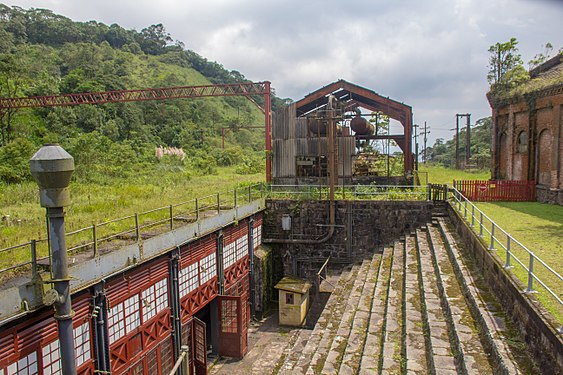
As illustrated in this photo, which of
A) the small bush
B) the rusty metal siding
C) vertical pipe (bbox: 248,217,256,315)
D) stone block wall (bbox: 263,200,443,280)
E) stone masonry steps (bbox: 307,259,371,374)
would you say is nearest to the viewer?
stone masonry steps (bbox: 307,259,371,374)

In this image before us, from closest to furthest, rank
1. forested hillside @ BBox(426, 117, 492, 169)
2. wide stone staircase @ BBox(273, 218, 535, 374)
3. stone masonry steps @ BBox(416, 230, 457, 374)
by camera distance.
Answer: wide stone staircase @ BBox(273, 218, 535, 374) < stone masonry steps @ BBox(416, 230, 457, 374) < forested hillside @ BBox(426, 117, 492, 169)

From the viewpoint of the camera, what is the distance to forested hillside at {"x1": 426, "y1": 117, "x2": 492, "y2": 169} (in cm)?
4618

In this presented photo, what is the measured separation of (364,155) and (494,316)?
772 inches

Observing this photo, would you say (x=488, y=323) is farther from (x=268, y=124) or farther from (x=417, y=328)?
(x=268, y=124)

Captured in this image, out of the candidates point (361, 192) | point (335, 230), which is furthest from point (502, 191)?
point (335, 230)

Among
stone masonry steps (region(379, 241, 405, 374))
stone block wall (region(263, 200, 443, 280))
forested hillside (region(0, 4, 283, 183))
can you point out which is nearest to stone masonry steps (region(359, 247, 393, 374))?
stone masonry steps (region(379, 241, 405, 374))

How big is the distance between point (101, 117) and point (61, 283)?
38605mm

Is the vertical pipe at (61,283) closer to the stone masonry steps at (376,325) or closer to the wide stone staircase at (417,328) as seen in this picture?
the wide stone staircase at (417,328)

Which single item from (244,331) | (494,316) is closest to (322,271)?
(244,331)

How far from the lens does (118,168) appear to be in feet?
96.2

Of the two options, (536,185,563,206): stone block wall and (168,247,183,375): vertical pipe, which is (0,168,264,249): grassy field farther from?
(536,185,563,206): stone block wall

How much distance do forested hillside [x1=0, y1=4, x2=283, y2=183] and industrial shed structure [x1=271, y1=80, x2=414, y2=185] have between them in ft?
39.5

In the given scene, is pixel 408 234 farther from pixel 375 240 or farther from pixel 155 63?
pixel 155 63

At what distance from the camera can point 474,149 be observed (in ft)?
179
